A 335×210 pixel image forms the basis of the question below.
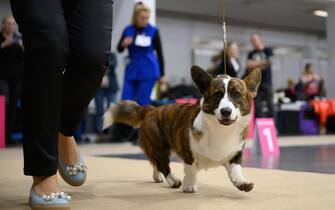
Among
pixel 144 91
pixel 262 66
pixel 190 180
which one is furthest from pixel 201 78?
pixel 262 66

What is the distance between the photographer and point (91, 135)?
8438mm

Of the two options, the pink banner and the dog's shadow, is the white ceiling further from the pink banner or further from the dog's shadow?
the dog's shadow

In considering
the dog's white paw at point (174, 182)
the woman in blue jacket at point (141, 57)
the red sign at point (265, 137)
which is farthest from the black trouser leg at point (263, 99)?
the dog's white paw at point (174, 182)

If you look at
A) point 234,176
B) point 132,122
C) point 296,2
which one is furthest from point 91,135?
point 296,2

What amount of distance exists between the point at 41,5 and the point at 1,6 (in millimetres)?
11205

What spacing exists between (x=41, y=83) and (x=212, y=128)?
783mm

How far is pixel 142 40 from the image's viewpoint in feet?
20.2

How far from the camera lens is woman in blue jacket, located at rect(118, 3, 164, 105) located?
6148mm

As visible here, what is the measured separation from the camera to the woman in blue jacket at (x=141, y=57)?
20.2 ft

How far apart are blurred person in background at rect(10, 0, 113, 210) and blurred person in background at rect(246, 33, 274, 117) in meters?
5.38

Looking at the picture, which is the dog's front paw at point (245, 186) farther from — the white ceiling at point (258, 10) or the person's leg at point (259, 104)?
the white ceiling at point (258, 10)

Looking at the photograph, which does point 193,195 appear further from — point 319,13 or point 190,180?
point 319,13

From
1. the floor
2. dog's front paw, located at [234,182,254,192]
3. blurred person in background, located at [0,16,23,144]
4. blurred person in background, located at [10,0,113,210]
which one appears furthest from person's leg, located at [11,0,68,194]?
blurred person in background, located at [0,16,23,144]

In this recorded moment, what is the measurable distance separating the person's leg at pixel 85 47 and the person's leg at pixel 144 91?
4103 mm
